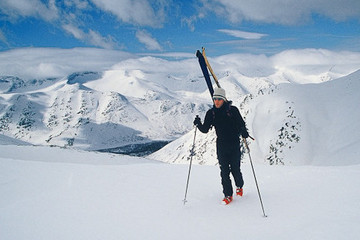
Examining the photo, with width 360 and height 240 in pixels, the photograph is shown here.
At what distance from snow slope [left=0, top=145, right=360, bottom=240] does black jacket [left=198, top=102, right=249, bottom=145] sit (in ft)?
6.22

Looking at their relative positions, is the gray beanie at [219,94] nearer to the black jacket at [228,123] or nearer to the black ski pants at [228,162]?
the black jacket at [228,123]

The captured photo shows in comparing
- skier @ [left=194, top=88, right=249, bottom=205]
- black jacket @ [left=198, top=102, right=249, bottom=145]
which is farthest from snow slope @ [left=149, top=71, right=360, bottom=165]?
black jacket @ [left=198, top=102, right=249, bottom=145]

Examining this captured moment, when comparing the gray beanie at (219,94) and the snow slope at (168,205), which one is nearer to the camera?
the snow slope at (168,205)

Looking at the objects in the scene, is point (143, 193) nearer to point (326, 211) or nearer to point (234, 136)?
point (234, 136)

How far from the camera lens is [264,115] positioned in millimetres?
113562

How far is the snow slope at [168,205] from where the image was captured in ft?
17.7

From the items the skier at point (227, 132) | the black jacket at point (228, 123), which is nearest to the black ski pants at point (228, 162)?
the skier at point (227, 132)

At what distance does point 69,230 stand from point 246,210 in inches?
172

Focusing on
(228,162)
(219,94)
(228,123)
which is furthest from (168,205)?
(219,94)

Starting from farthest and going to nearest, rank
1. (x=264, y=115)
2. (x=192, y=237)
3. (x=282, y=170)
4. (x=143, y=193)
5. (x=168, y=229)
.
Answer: (x=264, y=115), (x=282, y=170), (x=143, y=193), (x=168, y=229), (x=192, y=237)

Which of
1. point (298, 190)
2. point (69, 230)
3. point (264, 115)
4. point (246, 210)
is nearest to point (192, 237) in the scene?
point (246, 210)

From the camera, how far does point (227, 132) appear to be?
24.1 feet

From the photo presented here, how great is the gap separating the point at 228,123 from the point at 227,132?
0.90 ft

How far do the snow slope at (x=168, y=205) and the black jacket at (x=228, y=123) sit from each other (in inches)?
74.7
